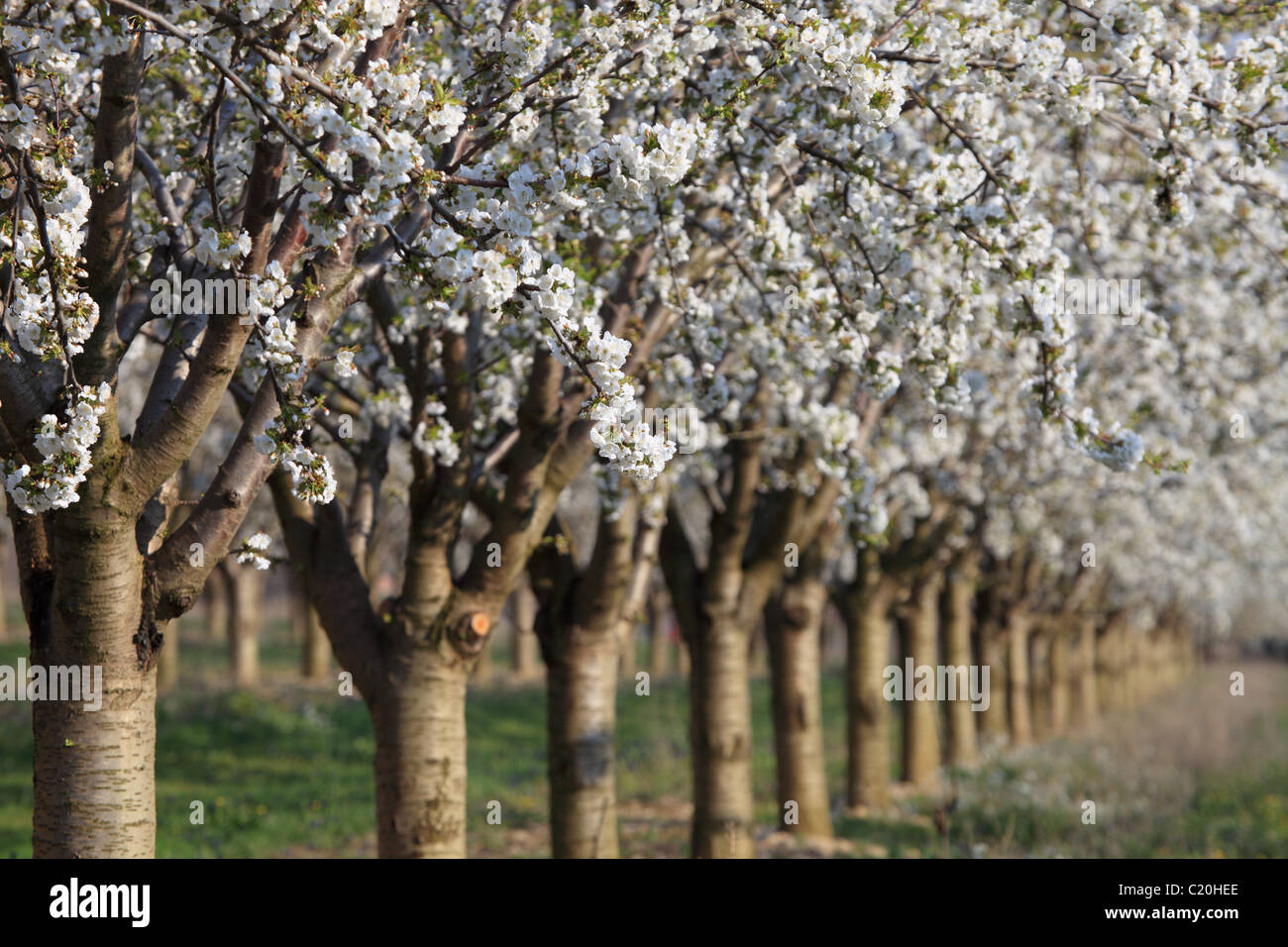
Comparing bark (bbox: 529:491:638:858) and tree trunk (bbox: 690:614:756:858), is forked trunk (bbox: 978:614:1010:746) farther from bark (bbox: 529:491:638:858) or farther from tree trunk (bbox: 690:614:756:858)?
bark (bbox: 529:491:638:858)

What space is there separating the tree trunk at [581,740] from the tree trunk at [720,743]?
4.94 ft

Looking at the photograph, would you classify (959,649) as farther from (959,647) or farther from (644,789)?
(644,789)

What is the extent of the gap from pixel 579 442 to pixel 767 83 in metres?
2.60

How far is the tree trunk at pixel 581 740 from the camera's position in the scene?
8.95 m

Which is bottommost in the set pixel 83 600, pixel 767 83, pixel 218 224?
pixel 83 600

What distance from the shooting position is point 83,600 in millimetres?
4695

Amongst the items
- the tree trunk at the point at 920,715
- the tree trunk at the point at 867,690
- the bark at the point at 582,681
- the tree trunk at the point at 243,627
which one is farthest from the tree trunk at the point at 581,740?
the tree trunk at the point at 243,627

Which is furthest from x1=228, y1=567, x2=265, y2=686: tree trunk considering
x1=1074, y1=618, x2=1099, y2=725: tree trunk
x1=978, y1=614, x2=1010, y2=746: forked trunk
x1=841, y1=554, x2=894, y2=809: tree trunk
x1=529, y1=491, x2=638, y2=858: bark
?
x1=1074, y1=618, x2=1099, y2=725: tree trunk

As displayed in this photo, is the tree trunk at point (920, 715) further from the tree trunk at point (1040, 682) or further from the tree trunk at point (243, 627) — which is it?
the tree trunk at point (243, 627)

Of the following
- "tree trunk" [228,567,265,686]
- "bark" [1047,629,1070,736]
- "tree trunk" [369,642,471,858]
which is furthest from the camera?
"bark" [1047,629,1070,736]

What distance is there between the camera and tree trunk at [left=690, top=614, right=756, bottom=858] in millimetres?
10406

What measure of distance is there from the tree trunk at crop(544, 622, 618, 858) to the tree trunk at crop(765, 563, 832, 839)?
4272 millimetres
